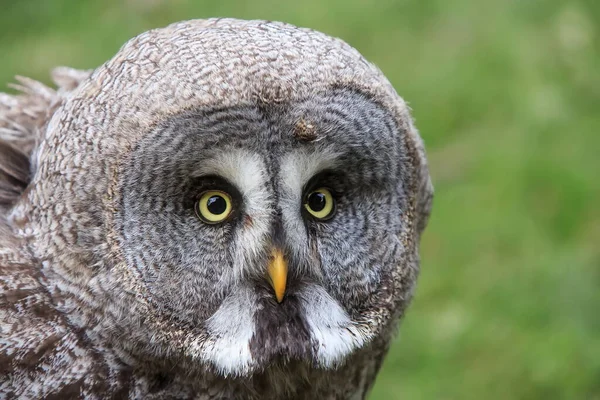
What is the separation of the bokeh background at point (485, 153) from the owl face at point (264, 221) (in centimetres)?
167

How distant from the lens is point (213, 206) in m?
2.05

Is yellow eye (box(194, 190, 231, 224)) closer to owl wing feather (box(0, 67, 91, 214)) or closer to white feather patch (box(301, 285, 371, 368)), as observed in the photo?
white feather patch (box(301, 285, 371, 368))

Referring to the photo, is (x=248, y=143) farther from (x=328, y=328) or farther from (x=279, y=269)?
(x=328, y=328)

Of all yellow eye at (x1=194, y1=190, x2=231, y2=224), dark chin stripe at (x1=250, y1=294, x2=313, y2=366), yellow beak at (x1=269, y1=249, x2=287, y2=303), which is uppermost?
yellow eye at (x1=194, y1=190, x2=231, y2=224)

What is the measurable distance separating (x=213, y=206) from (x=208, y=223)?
0.13 feet

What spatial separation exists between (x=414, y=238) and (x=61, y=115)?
3.03 ft

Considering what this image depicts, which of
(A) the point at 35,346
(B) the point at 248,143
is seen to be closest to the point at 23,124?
(A) the point at 35,346

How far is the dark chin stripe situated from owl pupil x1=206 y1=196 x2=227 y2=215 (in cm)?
23

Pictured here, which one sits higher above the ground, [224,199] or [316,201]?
[316,201]

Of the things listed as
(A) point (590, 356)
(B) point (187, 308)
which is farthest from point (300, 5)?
(B) point (187, 308)

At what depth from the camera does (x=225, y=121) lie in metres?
2.00

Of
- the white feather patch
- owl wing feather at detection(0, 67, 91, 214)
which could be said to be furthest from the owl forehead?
owl wing feather at detection(0, 67, 91, 214)

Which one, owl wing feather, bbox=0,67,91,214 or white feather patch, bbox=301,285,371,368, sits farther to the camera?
owl wing feather, bbox=0,67,91,214

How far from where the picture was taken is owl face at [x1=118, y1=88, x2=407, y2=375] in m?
2.01
